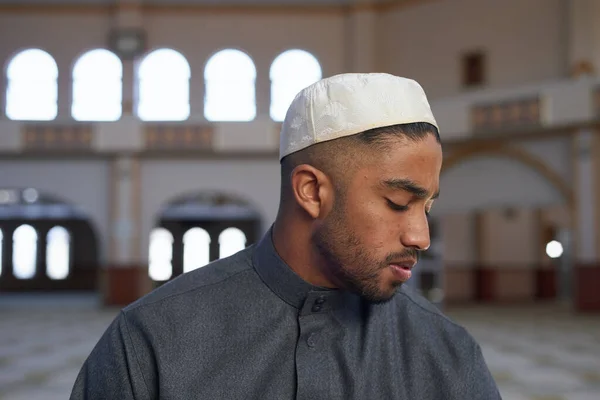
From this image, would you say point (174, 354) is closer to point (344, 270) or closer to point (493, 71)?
point (344, 270)

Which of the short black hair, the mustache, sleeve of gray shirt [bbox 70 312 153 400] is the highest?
the short black hair

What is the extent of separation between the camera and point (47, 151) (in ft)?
52.8

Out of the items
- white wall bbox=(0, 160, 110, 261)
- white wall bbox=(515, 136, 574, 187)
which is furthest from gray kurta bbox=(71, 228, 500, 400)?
white wall bbox=(0, 160, 110, 261)

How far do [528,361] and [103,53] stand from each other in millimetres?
12722

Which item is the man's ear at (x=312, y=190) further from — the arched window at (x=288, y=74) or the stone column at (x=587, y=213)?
the arched window at (x=288, y=74)

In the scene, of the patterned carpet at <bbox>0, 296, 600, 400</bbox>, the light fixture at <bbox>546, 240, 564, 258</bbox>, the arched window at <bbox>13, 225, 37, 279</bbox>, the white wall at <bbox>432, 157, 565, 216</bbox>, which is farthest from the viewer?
the arched window at <bbox>13, 225, 37, 279</bbox>

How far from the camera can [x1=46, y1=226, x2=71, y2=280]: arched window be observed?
Result: 26469 millimetres

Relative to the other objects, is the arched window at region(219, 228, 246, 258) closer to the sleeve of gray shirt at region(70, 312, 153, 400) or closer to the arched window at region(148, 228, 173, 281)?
the arched window at region(148, 228, 173, 281)

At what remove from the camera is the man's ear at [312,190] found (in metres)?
1.41

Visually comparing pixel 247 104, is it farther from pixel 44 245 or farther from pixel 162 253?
pixel 44 245

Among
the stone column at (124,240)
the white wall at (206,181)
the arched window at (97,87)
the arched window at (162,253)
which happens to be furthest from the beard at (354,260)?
the arched window at (162,253)

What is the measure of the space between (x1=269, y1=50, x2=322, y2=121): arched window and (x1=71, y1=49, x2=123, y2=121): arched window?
3706 millimetres

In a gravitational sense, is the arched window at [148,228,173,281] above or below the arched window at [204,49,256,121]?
below

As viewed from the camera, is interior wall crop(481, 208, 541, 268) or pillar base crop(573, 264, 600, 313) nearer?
pillar base crop(573, 264, 600, 313)
